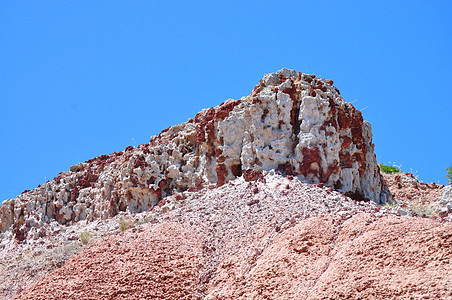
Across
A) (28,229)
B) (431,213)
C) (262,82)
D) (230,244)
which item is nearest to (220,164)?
(262,82)

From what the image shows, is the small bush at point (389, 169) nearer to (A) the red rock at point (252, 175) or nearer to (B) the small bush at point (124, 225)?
(A) the red rock at point (252, 175)

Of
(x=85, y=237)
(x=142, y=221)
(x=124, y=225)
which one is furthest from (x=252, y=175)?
(x=85, y=237)

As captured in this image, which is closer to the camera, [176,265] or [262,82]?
[176,265]

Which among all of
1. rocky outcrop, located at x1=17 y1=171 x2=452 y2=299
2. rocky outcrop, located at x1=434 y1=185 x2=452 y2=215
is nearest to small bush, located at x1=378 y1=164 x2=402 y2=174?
rocky outcrop, located at x1=434 y1=185 x2=452 y2=215

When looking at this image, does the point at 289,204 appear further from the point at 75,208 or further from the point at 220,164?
the point at 75,208

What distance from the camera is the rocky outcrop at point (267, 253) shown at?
1037 cm

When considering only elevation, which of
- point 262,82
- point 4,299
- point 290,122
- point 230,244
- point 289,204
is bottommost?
point 4,299

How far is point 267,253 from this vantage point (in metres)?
13.1

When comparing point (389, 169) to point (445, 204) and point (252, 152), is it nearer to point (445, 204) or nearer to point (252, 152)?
point (445, 204)

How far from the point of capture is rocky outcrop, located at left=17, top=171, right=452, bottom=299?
10.4 metres

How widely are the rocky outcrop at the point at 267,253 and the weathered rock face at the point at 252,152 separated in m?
1.45

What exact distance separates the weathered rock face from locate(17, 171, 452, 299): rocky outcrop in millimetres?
1450

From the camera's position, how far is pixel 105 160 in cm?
2686

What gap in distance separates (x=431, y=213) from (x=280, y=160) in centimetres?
534
